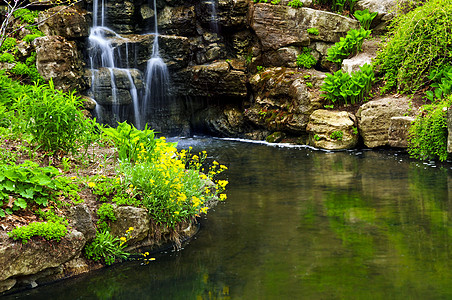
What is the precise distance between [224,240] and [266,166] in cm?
491

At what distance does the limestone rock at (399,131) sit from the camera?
11047mm

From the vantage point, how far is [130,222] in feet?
16.7

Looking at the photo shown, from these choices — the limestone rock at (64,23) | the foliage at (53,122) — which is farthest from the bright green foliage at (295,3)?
the foliage at (53,122)

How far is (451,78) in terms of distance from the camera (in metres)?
10.7

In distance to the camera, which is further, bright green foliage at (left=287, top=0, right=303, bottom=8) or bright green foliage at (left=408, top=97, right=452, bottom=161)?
bright green foliage at (left=287, top=0, right=303, bottom=8)

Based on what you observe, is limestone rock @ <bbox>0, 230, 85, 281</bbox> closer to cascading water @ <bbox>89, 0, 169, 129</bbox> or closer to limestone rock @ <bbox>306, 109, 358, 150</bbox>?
limestone rock @ <bbox>306, 109, 358, 150</bbox>

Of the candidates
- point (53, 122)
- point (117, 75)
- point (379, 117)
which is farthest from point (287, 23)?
point (53, 122)

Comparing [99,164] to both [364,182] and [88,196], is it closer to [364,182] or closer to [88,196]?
[88,196]

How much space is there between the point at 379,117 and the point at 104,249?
9.15 metres

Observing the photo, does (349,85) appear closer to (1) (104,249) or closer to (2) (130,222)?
(2) (130,222)

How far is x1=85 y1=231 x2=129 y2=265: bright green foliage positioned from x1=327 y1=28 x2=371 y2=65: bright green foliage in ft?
38.2

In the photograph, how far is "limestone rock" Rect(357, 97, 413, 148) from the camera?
11586 mm

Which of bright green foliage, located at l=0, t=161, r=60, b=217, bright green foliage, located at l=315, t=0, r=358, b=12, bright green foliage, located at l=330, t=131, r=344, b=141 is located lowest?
bright green foliage, located at l=0, t=161, r=60, b=217

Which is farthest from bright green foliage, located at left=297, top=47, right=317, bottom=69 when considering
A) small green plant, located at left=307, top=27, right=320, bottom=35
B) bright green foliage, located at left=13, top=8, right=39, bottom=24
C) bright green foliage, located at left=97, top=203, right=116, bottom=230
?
bright green foliage, located at left=97, top=203, right=116, bottom=230
